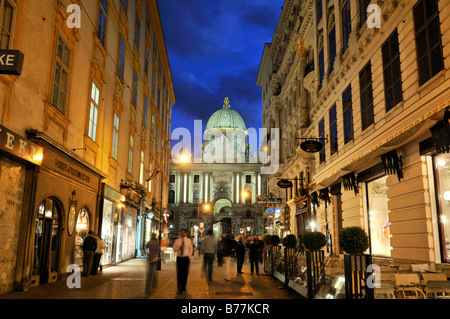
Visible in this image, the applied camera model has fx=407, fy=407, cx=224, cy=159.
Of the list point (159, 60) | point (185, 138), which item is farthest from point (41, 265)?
point (185, 138)

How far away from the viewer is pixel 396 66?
1347 centimetres

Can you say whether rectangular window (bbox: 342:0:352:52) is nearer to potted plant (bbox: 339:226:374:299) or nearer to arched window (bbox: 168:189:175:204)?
potted plant (bbox: 339:226:374:299)

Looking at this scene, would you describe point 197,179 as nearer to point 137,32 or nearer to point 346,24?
point 137,32

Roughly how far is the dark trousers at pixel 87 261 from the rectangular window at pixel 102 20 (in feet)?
32.2

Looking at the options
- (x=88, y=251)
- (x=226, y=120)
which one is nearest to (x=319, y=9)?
(x=88, y=251)

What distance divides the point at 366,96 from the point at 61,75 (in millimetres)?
11633

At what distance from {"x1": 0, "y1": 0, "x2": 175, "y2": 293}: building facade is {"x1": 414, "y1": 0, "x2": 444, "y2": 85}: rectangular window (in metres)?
11.2

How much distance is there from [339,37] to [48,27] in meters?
13.2

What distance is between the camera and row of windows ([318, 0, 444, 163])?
11.0 m

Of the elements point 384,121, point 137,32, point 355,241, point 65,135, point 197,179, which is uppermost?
point 137,32

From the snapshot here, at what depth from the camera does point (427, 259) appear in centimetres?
1101

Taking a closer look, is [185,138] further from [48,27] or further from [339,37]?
[48,27]

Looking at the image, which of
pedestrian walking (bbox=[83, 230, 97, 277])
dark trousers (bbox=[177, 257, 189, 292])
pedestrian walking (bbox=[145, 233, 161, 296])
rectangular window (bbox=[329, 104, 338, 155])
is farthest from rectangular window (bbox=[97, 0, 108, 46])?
rectangular window (bbox=[329, 104, 338, 155])

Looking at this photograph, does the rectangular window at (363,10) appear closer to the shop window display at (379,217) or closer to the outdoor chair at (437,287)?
the shop window display at (379,217)
